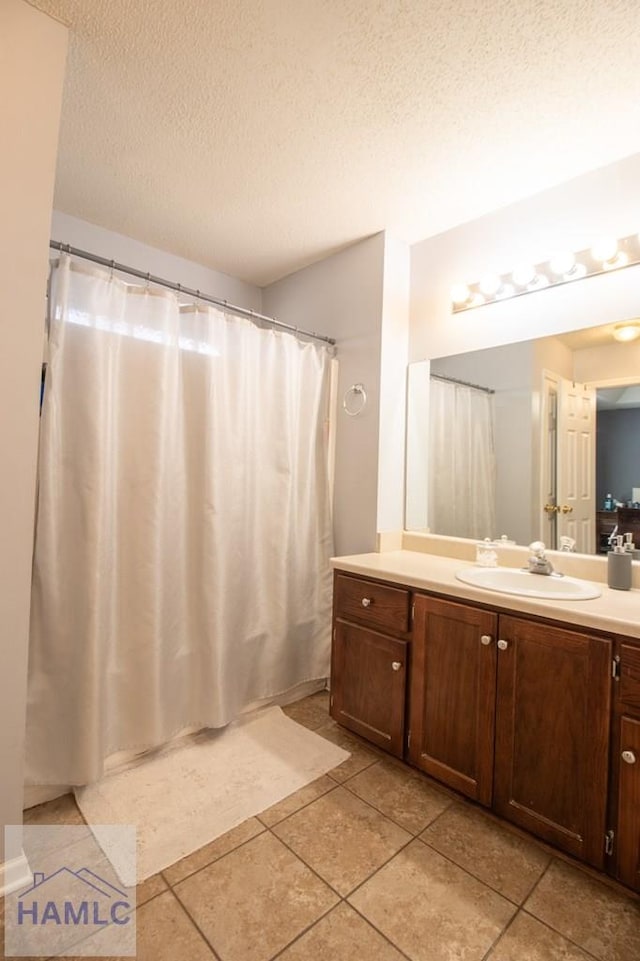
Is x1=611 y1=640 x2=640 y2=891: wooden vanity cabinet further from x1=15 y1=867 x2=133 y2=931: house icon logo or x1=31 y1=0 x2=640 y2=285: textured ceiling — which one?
x1=31 y1=0 x2=640 y2=285: textured ceiling

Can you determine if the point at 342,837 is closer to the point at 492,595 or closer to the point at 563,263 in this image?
the point at 492,595

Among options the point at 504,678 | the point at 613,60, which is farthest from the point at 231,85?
the point at 504,678

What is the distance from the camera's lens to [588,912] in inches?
47.0

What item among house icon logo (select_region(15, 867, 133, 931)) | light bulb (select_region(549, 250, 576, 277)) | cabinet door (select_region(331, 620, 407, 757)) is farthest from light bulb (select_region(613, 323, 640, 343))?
house icon logo (select_region(15, 867, 133, 931))

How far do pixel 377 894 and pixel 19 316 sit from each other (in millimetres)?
1885

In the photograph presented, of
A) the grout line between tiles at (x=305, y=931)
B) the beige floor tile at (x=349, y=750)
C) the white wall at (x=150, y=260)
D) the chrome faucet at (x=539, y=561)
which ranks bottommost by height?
the grout line between tiles at (x=305, y=931)

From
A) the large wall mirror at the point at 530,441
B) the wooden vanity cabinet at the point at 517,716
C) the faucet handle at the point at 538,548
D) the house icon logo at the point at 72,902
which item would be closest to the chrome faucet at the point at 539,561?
the faucet handle at the point at 538,548

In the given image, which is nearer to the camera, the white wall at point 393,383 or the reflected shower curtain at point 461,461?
the reflected shower curtain at point 461,461

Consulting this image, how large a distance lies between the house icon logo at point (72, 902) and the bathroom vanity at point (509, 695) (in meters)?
1.01

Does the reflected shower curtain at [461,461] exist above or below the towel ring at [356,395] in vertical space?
below

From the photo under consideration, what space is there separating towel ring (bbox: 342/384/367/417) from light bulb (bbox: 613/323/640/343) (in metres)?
1.11

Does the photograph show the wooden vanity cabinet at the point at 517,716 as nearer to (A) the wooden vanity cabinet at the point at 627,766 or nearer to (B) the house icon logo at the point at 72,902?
(A) the wooden vanity cabinet at the point at 627,766

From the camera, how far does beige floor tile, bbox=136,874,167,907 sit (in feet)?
3.95

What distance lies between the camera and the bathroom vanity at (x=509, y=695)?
1.21 meters
